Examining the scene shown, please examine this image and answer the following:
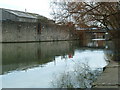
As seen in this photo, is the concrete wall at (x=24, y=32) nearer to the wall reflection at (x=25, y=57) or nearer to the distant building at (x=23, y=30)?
the distant building at (x=23, y=30)

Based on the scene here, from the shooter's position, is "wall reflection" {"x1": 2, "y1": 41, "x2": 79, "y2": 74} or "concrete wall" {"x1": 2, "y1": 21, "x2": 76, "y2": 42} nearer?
"wall reflection" {"x1": 2, "y1": 41, "x2": 79, "y2": 74}

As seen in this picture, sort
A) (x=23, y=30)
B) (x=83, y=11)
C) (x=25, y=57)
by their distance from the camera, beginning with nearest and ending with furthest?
(x=83, y=11), (x=25, y=57), (x=23, y=30)

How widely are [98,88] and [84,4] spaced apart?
573 centimetres

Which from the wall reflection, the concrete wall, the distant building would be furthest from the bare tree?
the concrete wall

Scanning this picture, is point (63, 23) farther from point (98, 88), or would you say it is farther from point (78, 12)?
point (98, 88)

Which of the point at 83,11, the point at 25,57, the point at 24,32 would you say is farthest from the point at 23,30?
the point at 83,11

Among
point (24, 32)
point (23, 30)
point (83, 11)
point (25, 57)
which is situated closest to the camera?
point (83, 11)

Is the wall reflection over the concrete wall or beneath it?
Answer: beneath

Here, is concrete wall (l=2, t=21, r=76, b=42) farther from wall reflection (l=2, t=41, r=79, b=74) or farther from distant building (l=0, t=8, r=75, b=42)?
wall reflection (l=2, t=41, r=79, b=74)

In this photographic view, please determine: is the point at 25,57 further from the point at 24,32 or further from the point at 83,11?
the point at 24,32

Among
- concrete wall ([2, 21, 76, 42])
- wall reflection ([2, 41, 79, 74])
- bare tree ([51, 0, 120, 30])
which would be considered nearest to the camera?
bare tree ([51, 0, 120, 30])

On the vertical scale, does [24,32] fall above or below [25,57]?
above

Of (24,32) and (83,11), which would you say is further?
(24,32)

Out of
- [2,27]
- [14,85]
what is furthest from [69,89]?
[2,27]
